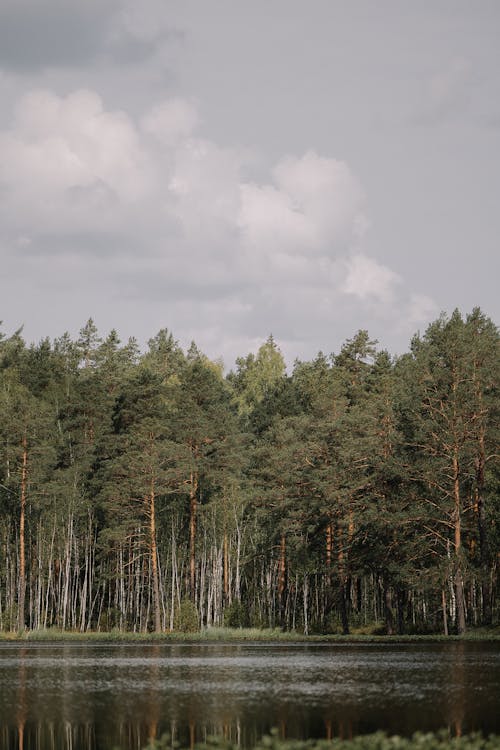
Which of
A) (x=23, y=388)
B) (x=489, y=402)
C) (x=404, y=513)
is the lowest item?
(x=404, y=513)

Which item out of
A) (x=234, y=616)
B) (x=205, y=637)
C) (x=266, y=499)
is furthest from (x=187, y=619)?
(x=266, y=499)

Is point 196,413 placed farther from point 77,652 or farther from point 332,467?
point 77,652

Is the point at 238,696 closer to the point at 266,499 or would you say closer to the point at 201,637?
the point at 201,637

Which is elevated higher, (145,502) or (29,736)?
(145,502)

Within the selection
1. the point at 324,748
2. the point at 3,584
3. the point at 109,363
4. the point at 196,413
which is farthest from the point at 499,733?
the point at 109,363

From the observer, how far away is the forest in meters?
57.3

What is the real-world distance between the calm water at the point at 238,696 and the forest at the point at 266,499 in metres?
16.1

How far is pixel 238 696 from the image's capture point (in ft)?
81.3

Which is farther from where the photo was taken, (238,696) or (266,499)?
(266,499)

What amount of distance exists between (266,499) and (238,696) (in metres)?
46.3

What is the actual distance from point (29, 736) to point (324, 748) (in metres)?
6.09

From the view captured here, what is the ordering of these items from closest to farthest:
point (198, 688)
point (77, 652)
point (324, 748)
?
point (324, 748)
point (198, 688)
point (77, 652)

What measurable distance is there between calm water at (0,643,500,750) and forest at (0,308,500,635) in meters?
16.1

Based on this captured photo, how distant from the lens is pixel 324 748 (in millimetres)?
15227
